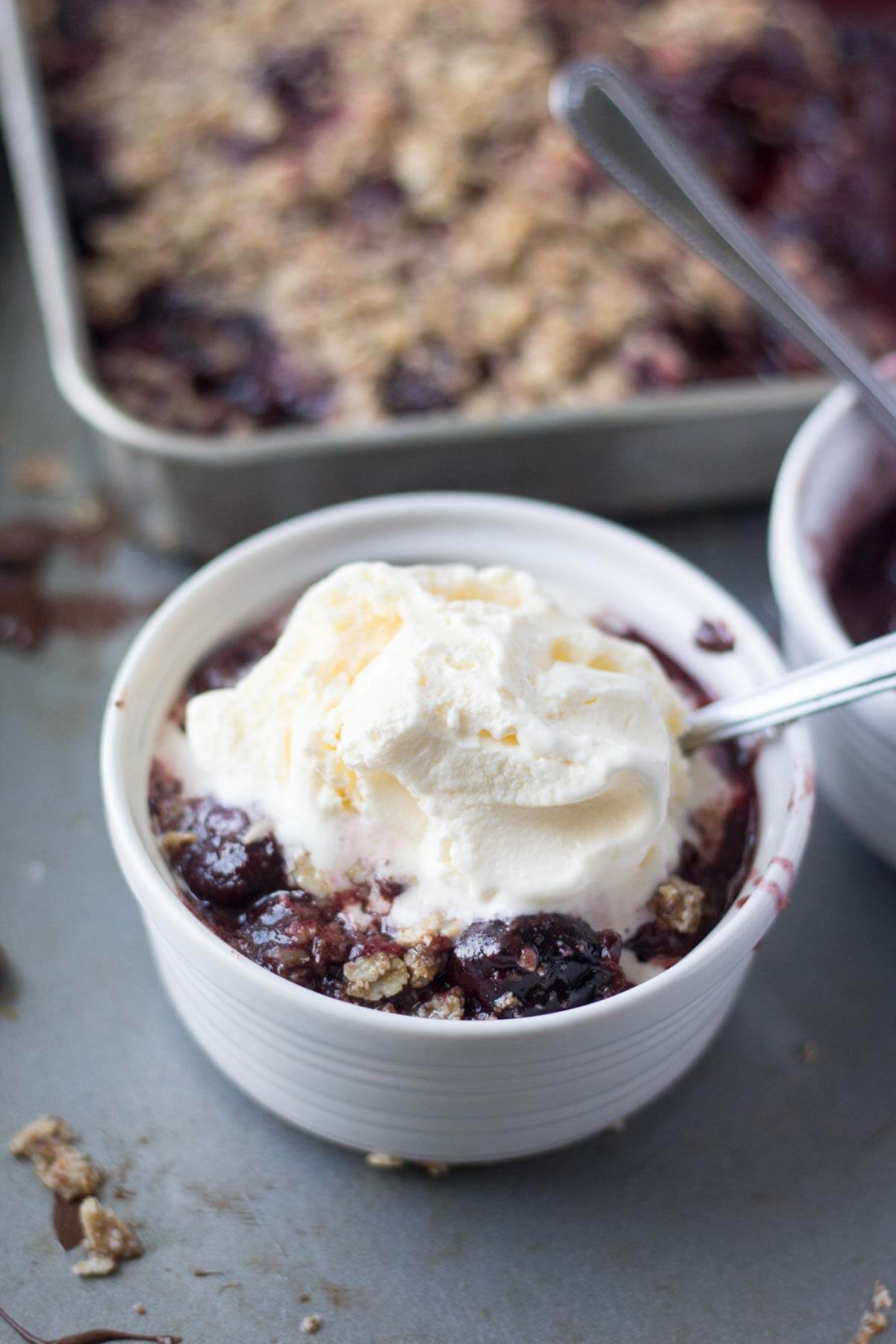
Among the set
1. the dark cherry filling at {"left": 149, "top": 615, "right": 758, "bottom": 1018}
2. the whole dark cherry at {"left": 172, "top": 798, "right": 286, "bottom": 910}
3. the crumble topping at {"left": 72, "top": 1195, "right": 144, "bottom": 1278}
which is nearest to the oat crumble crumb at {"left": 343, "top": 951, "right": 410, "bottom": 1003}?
the dark cherry filling at {"left": 149, "top": 615, "right": 758, "bottom": 1018}

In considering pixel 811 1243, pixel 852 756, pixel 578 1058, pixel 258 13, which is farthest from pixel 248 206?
pixel 811 1243

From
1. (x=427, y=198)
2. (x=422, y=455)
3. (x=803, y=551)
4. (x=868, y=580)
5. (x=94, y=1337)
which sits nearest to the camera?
(x=94, y=1337)

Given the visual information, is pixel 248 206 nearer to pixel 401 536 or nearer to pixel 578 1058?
pixel 401 536

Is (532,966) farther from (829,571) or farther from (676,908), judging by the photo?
(829,571)

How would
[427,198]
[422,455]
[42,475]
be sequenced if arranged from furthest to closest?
[427,198] < [42,475] < [422,455]

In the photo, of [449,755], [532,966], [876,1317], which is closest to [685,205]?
[449,755]

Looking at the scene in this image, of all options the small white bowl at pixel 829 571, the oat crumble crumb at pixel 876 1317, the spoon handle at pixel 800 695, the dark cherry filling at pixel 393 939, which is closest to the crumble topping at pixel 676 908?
the dark cherry filling at pixel 393 939

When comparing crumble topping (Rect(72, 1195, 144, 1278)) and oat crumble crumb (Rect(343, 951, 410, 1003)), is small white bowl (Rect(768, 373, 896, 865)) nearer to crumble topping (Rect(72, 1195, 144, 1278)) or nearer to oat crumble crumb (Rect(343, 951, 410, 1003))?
oat crumble crumb (Rect(343, 951, 410, 1003))

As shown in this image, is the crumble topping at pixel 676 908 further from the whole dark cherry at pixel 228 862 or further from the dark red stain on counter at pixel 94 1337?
the dark red stain on counter at pixel 94 1337
